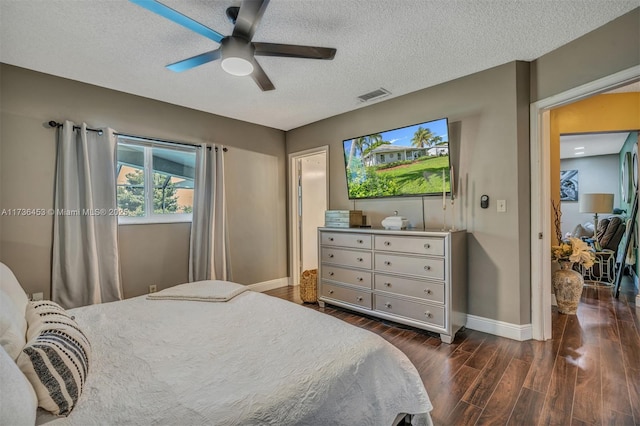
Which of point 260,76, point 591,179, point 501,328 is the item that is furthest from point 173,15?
point 591,179

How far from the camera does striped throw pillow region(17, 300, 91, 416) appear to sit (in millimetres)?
882

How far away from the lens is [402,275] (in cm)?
286

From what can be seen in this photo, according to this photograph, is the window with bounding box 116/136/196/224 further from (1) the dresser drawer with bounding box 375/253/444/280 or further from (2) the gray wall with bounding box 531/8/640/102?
(2) the gray wall with bounding box 531/8/640/102

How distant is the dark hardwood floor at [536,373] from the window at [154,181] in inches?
99.6

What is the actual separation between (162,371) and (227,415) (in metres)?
0.39

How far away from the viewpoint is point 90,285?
9.07 feet

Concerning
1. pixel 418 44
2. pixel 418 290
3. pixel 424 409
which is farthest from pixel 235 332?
pixel 418 44

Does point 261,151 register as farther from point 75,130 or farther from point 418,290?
point 418,290

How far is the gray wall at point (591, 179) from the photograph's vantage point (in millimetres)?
6480

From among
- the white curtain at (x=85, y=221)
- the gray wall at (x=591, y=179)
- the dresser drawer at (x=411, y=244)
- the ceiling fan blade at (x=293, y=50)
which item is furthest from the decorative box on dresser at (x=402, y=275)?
the gray wall at (x=591, y=179)

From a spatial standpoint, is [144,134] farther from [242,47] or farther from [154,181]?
[242,47]

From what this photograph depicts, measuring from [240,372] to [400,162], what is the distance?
2789mm

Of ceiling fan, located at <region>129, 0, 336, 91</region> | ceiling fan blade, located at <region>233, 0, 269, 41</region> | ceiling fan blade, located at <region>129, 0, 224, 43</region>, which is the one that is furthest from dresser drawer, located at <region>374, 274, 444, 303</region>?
ceiling fan blade, located at <region>129, 0, 224, 43</region>

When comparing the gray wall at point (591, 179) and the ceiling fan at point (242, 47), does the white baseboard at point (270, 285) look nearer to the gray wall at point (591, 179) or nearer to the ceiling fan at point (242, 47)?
the ceiling fan at point (242, 47)
